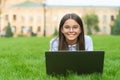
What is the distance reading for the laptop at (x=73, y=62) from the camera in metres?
4.48

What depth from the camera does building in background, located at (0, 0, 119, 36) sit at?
6588 centimetres

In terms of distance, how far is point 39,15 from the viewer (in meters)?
66.3

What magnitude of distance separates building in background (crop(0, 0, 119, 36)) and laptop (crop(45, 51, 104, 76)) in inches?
2386

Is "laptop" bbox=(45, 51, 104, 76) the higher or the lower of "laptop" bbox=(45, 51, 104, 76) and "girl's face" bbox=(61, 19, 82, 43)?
the lower

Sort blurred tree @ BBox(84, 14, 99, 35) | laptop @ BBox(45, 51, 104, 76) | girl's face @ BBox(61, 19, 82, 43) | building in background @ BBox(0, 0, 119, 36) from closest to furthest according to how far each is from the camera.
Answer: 1. laptop @ BBox(45, 51, 104, 76)
2. girl's face @ BBox(61, 19, 82, 43)
3. blurred tree @ BBox(84, 14, 99, 35)
4. building in background @ BBox(0, 0, 119, 36)

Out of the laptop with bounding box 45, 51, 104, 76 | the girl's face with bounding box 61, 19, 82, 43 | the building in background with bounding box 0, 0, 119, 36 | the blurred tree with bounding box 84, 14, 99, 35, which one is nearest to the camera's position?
the laptop with bounding box 45, 51, 104, 76

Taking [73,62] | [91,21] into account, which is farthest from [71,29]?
[91,21]

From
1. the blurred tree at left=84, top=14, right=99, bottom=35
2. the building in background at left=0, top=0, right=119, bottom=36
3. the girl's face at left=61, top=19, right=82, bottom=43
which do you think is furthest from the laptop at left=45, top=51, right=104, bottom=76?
the building in background at left=0, top=0, right=119, bottom=36

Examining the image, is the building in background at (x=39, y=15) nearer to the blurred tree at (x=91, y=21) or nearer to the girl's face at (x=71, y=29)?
the blurred tree at (x=91, y=21)

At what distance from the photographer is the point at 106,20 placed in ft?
224

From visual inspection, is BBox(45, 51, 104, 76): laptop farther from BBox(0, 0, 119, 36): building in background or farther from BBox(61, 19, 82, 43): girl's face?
BBox(0, 0, 119, 36): building in background

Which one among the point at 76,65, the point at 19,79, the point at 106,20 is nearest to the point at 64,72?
the point at 76,65

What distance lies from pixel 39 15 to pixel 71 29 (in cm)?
6148

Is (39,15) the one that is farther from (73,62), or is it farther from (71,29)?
(73,62)
